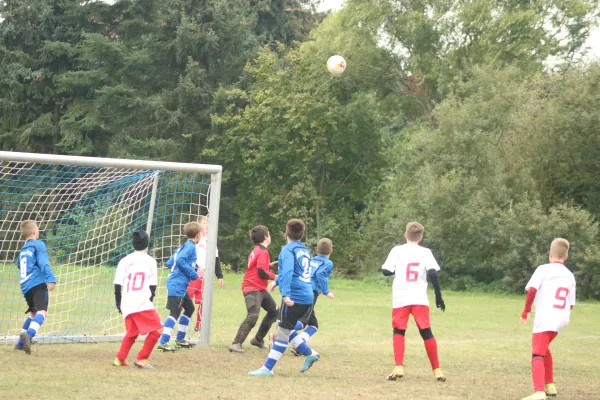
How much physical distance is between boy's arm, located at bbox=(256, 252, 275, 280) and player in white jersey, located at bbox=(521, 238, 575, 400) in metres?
3.21

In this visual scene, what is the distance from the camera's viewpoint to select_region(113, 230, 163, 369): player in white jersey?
889 cm

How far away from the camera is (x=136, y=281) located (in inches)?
352

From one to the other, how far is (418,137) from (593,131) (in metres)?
7.13

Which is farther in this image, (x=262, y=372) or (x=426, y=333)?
(x=262, y=372)

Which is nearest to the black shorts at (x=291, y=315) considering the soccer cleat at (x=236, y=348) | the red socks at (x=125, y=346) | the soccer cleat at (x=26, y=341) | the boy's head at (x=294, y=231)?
the boy's head at (x=294, y=231)

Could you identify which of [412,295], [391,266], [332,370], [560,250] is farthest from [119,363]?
[560,250]

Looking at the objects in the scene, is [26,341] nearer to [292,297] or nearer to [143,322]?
[143,322]

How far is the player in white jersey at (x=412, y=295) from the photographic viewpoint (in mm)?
8750

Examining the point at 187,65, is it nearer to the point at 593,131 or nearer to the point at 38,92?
the point at 38,92

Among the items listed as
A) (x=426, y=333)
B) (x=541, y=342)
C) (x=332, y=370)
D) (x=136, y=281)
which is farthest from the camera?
(x=332, y=370)

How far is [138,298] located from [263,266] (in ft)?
6.03

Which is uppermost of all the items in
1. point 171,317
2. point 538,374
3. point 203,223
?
point 203,223

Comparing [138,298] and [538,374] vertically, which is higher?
[138,298]

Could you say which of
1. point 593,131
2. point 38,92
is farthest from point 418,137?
point 38,92
